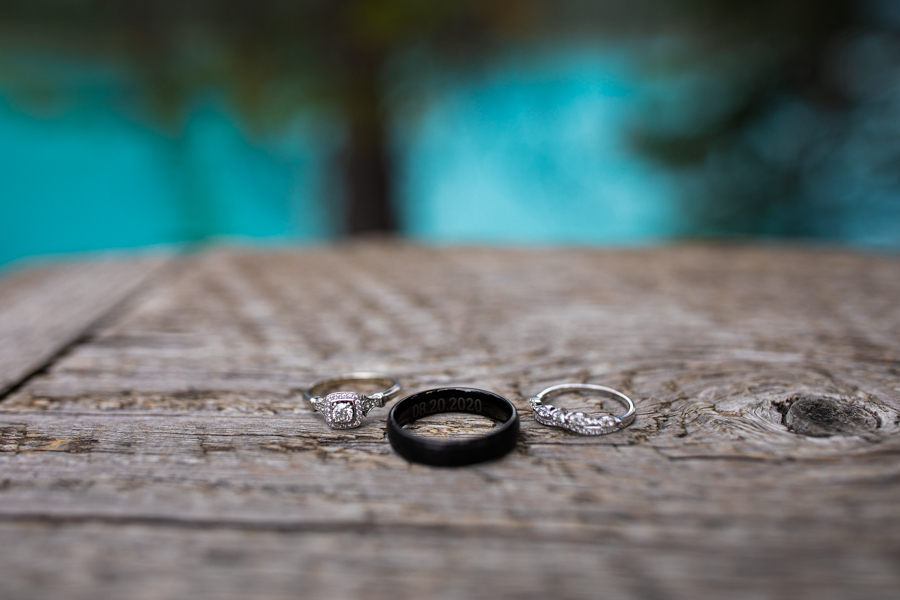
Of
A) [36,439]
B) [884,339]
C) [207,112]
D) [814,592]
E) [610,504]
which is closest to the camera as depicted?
[814,592]

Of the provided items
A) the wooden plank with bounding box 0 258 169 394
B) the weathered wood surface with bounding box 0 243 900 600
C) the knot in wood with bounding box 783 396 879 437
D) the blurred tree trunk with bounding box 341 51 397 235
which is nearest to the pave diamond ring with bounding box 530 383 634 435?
the weathered wood surface with bounding box 0 243 900 600

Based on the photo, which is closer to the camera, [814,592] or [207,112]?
[814,592]

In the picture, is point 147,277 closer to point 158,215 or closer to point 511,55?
point 511,55

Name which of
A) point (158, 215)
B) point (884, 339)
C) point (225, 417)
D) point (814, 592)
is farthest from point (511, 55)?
point (814, 592)

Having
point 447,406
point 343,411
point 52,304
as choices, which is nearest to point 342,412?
point 343,411

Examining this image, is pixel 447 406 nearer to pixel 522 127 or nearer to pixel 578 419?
pixel 578 419

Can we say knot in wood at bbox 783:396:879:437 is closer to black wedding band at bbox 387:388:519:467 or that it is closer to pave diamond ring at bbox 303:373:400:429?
black wedding band at bbox 387:388:519:467

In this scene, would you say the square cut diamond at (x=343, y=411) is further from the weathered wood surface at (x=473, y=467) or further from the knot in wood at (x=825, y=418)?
the knot in wood at (x=825, y=418)
